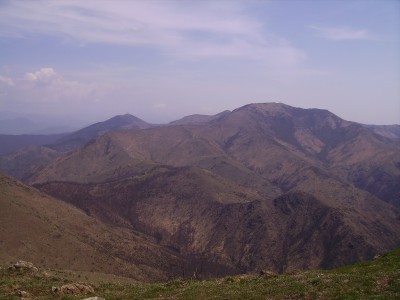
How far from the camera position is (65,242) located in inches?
3856

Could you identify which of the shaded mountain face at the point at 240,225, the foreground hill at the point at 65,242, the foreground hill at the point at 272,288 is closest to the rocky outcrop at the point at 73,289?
the foreground hill at the point at 272,288

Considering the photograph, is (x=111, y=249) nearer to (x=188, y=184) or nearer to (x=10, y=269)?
(x=10, y=269)

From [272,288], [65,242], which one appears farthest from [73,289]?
[65,242]

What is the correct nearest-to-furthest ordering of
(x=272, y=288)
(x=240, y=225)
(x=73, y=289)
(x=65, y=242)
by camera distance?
(x=272, y=288) < (x=73, y=289) < (x=65, y=242) < (x=240, y=225)

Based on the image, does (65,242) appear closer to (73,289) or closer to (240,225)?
(73,289)

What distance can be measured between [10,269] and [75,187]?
162 m

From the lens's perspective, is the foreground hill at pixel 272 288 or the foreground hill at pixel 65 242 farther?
the foreground hill at pixel 65 242

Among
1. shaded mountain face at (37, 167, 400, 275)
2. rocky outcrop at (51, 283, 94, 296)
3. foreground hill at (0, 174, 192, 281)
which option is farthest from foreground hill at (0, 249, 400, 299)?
shaded mountain face at (37, 167, 400, 275)

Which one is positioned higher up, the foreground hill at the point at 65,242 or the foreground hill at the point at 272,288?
the foreground hill at the point at 272,288

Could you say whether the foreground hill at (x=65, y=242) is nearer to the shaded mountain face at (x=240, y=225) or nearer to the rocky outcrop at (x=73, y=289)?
the shaded mountain face at (x=240, y=225)

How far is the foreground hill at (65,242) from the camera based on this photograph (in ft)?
294

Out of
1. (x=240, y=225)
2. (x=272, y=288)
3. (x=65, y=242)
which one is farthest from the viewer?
(x=240, y=225)

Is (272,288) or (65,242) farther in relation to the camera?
(65,242)

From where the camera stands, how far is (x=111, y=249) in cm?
10894
